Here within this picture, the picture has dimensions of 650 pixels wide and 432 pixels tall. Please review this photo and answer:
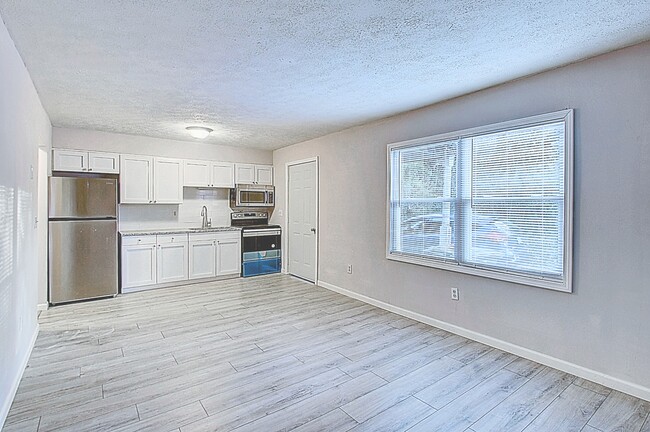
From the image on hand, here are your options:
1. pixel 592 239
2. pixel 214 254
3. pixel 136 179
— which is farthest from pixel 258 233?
pixel 592 239

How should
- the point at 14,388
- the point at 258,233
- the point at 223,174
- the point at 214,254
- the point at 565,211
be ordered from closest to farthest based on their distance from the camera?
the point at 14,388, the point at 565,211, the point at 214,254, the point at 223,174, the point at 258,233

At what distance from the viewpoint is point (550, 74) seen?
9.32 ft

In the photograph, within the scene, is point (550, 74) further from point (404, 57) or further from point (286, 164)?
point (286, 164)

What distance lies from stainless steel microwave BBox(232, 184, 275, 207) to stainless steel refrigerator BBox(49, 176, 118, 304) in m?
1.96

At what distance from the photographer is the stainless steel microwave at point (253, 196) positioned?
6.34m

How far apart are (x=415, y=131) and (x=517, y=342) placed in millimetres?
2366

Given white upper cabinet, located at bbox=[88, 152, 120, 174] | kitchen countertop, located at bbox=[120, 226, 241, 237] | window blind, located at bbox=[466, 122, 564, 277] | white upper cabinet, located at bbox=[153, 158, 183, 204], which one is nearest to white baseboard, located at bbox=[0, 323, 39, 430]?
kitchen countertop, located at bbox=[120, 226, 241, 237]

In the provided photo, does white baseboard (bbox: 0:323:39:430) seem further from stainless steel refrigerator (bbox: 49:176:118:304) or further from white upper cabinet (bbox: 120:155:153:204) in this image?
white upper cabinet (bbox: 120:155:153:204)

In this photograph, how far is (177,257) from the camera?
5566 mm

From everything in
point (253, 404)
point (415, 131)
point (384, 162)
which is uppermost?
point (415, 131)

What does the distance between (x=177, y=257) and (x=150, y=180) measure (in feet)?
4.20

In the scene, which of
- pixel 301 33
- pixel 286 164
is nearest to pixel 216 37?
pixel 301 33

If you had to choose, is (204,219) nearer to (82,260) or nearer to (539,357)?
(82,260)

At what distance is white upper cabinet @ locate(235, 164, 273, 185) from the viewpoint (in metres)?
6.41
